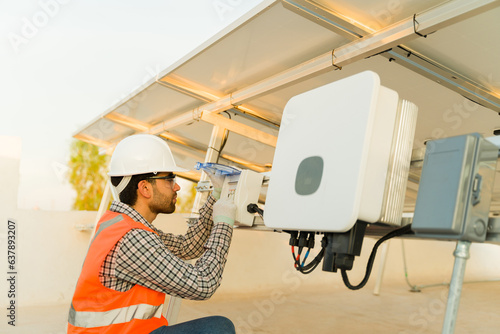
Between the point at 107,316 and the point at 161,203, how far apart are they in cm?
48

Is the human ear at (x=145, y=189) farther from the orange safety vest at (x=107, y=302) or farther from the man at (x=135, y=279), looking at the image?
the orange safety vest at (x=107, y=302)

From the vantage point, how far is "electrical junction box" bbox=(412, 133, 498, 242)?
847 millimetres

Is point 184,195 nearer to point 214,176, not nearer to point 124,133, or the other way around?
point 124,133

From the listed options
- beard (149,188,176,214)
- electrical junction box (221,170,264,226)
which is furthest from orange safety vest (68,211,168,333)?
electrical junction box (221,170,264,226)

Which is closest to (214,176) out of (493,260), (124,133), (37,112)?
(124,133)

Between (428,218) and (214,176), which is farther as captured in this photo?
(214,176)

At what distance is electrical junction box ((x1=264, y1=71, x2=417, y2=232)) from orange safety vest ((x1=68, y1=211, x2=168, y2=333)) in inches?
23.2

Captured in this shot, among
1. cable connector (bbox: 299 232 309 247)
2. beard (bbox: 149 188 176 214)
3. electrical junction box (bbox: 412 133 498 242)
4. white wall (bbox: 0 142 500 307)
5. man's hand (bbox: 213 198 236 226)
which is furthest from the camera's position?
white wall (bbox: 0 142 500 307)

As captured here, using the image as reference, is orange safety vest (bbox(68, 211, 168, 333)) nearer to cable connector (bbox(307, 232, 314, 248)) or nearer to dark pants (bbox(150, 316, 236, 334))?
dark pants (bbox(150, 316, 236, 334))

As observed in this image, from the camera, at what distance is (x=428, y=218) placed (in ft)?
2.92

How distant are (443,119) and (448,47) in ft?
3.13

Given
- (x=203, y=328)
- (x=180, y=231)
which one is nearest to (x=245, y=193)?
(x=203, y=328)

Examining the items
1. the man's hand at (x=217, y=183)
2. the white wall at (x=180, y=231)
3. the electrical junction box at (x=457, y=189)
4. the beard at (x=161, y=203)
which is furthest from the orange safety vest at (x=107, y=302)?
the white wall at (x=180, y=231)

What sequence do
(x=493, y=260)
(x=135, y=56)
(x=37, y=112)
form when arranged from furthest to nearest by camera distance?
(x=135, y=56) < (x=37, y=112) < (x=493, y=260)
